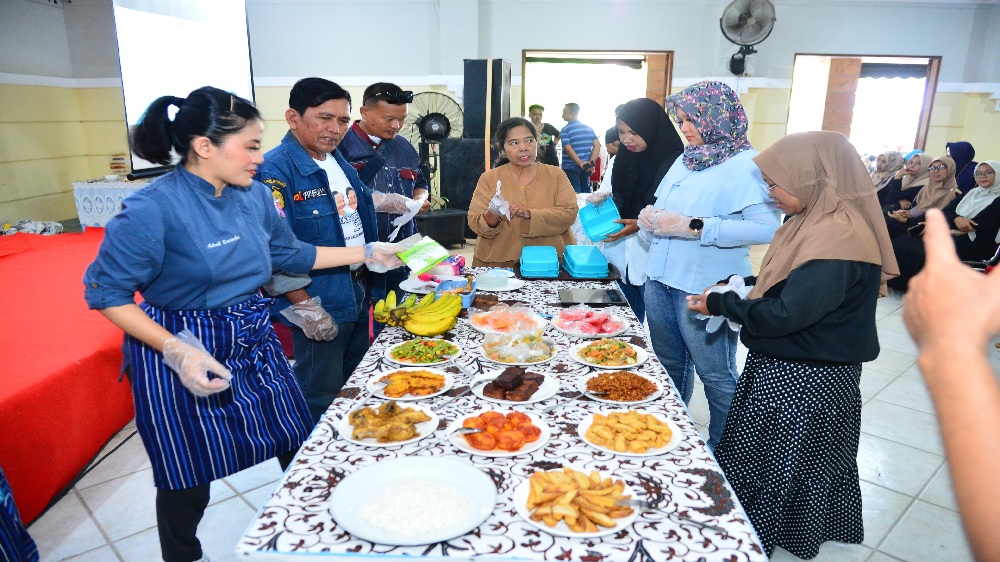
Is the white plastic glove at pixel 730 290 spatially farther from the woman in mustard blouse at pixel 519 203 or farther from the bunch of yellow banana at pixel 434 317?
the woman in mustard blouse at pixel 519 203

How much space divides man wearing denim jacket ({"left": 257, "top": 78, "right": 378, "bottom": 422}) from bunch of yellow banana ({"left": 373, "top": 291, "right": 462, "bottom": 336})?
197 mm

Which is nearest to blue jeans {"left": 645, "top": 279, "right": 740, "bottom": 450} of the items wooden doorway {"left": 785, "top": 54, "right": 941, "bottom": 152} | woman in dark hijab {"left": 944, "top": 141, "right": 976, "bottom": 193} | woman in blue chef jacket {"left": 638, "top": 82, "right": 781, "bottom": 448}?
woman in blue chef jacket {"left": 638, "top": 82, "right": 781, "bottom": 448}

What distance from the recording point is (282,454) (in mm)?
1706

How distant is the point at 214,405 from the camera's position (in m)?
1.51

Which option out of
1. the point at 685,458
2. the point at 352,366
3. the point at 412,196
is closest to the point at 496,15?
the point at 412,196

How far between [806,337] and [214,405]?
5.47ft

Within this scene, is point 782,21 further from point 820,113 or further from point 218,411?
point 218,411

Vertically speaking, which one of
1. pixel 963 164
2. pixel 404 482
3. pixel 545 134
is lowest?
pixel 404 482

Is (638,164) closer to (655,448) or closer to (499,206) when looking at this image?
(499,206)

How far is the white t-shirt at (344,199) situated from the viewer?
2.23 metres

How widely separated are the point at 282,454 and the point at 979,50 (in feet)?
33.5

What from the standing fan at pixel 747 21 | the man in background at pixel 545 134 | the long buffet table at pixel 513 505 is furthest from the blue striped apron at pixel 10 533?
the standing fan at pixel 747 21

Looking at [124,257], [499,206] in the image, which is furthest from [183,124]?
[499,206]

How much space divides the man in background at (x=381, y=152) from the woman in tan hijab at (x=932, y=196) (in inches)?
189
